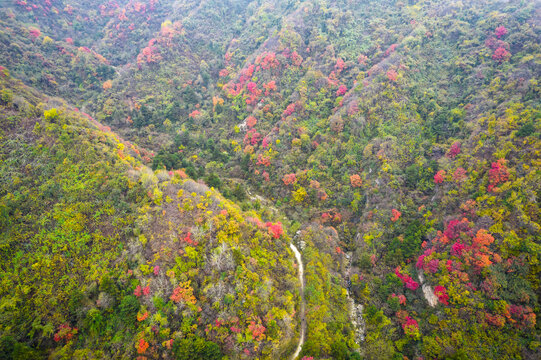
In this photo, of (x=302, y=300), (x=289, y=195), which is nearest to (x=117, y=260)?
(x=302, y=300)

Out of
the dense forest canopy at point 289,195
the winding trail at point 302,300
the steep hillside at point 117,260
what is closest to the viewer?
the steep hillside at point 117,260

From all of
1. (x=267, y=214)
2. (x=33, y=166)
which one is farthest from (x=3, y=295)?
(x=267, y=214)

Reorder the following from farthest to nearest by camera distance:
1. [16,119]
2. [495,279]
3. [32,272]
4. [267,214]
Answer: [267,214], [16,119], [495,279], [32,272]

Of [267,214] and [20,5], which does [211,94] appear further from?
[20,5]

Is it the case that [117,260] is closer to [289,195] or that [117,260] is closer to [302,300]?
[302,300]

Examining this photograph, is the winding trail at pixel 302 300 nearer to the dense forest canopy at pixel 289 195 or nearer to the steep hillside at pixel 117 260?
the dense forest canopy at pixel 289 195

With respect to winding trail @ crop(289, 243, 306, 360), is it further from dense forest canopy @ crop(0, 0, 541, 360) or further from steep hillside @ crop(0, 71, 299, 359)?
steep hillside @ crop(0, 71, 299, 359)

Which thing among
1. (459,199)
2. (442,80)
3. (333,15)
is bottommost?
(459,199)

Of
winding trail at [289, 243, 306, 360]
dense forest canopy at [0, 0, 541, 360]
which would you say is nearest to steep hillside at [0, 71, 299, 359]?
dense forest canopy at [0, 0, 541, 360]

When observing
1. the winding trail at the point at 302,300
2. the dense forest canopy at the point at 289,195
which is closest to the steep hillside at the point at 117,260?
the dense forest canopy at the point at 289,195

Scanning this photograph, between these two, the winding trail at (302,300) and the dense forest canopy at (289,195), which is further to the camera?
the winding trail at (302,300)
